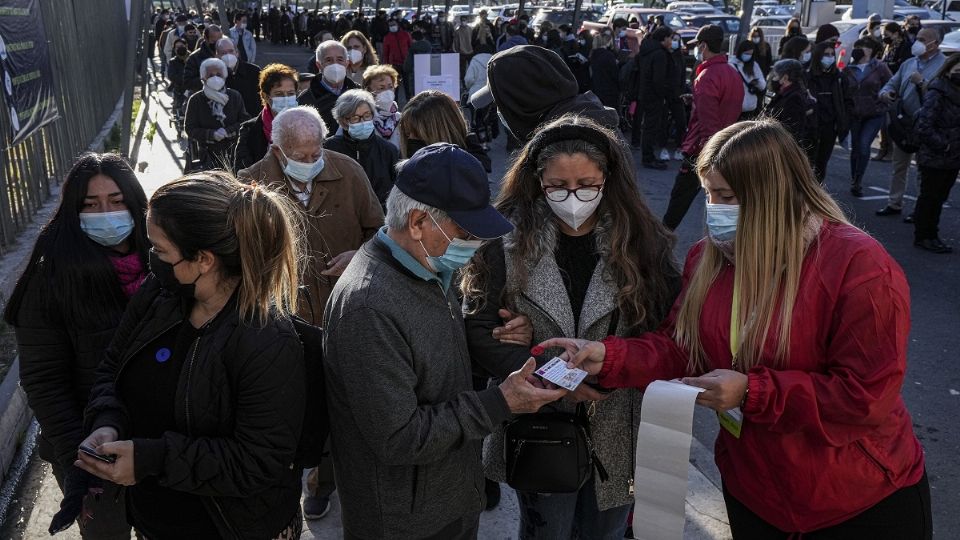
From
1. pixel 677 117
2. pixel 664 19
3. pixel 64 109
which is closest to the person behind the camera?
pixel 64 109

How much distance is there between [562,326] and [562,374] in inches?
13.0

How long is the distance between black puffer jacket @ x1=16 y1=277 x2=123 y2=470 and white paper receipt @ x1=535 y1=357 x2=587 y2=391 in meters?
1.41

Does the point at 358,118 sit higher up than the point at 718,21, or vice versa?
the point at 358,118

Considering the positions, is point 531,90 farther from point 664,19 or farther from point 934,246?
point 664,19

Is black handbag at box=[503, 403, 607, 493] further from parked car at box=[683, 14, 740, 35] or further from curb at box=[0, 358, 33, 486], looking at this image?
parked car at box=[683, 14, 740, 35]

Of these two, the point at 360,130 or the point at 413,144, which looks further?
the point at 360,130

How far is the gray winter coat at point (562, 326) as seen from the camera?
2408 mm

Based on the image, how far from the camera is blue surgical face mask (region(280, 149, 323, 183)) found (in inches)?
148

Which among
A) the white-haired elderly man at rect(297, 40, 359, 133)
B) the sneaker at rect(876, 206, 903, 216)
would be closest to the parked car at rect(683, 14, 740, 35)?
the sneaker at rect(876, 206, 903, 216)

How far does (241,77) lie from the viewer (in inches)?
368

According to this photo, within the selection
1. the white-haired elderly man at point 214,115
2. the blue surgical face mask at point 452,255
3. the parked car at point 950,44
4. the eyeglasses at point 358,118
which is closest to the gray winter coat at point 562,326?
the blue surgical face mask at point 452,255

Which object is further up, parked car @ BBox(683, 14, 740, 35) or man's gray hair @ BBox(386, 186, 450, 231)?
man's gray hair @ BBox(386, 186, 450, 231)

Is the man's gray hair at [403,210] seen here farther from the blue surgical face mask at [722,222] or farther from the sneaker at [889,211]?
the sneaker at [889,211]

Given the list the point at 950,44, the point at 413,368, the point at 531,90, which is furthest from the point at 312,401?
the point at 950,44
